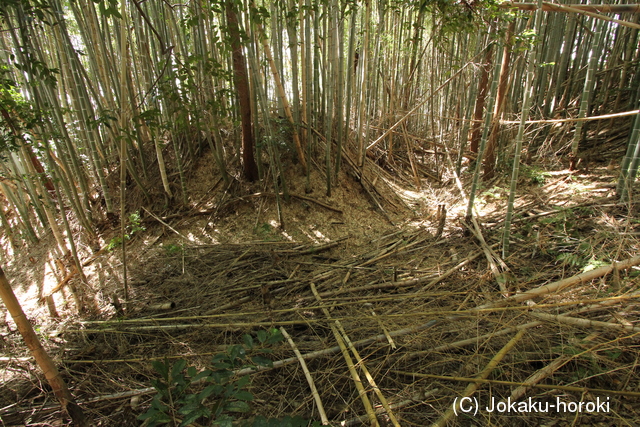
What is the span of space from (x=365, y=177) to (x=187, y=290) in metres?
2.89

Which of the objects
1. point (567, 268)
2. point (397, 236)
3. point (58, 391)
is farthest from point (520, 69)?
point (58, 391)

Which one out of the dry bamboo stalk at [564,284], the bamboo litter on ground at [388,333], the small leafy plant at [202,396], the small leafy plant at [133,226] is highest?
the small leafy plant at [202,396]

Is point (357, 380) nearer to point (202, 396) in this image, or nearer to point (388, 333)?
point (388, 333)

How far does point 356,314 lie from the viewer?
221cm

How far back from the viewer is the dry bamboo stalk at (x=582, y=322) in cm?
159

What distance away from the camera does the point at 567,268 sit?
2.36 metres

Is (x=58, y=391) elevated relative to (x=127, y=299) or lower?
elevated

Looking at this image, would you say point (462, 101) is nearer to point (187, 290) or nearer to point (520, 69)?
point (520, 69)

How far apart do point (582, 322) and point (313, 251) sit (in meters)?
2.12

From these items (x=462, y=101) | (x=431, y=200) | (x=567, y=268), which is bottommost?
(x=431, y=200)

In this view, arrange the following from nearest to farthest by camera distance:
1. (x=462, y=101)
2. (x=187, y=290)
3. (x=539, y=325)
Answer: (x=539, y=325) → (x=187, y=290) → (x=462, y=101)

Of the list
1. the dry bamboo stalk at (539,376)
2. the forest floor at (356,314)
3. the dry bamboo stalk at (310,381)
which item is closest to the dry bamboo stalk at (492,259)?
the forest floor at (356,314)

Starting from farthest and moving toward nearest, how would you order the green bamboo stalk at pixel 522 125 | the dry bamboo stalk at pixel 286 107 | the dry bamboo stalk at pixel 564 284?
the dry bamboo stalk at pixel 286 107, the green bamboo stalk at pixel 522 125, the dry bamboo stalk at pixel 564 284

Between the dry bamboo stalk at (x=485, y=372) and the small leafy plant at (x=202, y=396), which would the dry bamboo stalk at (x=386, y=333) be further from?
the small leafy plant at (x=202, y=396)
